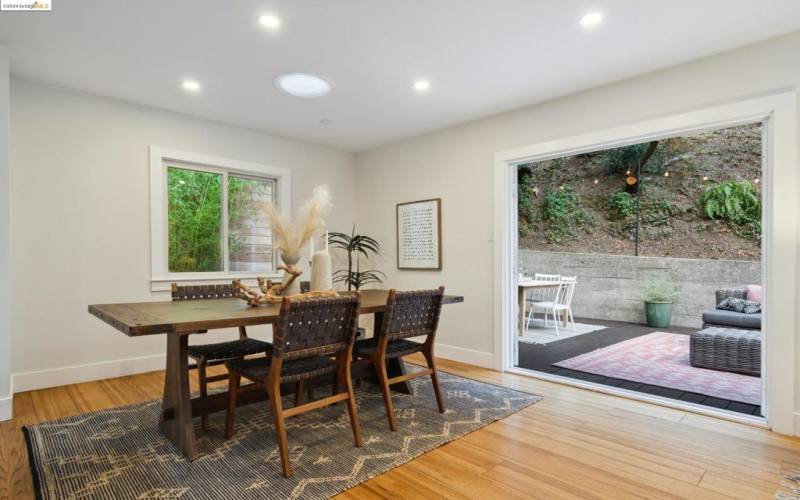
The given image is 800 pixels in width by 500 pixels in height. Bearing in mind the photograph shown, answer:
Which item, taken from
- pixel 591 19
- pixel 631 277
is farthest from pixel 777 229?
pixel 631 277

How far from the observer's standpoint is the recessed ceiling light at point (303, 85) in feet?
10.6

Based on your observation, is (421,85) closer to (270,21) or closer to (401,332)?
(270,21)

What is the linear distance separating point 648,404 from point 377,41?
3.09 m

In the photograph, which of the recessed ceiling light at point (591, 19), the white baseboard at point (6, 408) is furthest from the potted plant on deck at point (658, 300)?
the white baseboard at point (6, 408)

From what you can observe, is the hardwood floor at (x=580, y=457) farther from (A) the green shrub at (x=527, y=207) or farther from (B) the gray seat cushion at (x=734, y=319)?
(A) the green shrub at (x=527, y=207)

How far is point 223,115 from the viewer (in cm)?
404

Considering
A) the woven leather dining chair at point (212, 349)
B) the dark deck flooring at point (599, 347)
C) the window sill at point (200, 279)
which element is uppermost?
the window sill at point (200, 279)

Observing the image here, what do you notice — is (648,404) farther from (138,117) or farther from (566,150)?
(138,117)

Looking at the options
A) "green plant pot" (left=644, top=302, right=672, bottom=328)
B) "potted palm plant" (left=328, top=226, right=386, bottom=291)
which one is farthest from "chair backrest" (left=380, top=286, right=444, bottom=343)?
"green plant pot" (left=644, top=302, right=672, bottom=328)

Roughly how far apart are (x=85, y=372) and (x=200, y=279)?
3.79ft

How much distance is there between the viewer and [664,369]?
4.08 m

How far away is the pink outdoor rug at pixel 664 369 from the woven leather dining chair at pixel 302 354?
2704mm

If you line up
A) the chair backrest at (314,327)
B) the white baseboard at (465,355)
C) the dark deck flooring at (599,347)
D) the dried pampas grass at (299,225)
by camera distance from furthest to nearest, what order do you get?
the white baseboard at (465,355), the dark deck flooring at (599,347), the dried pampas grass at (299,225), the chair backrest at (314,327)

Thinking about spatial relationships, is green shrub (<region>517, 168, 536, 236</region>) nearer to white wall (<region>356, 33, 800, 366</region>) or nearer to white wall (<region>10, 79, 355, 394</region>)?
white wall (<region>356, 33, 800, 366</region>)
